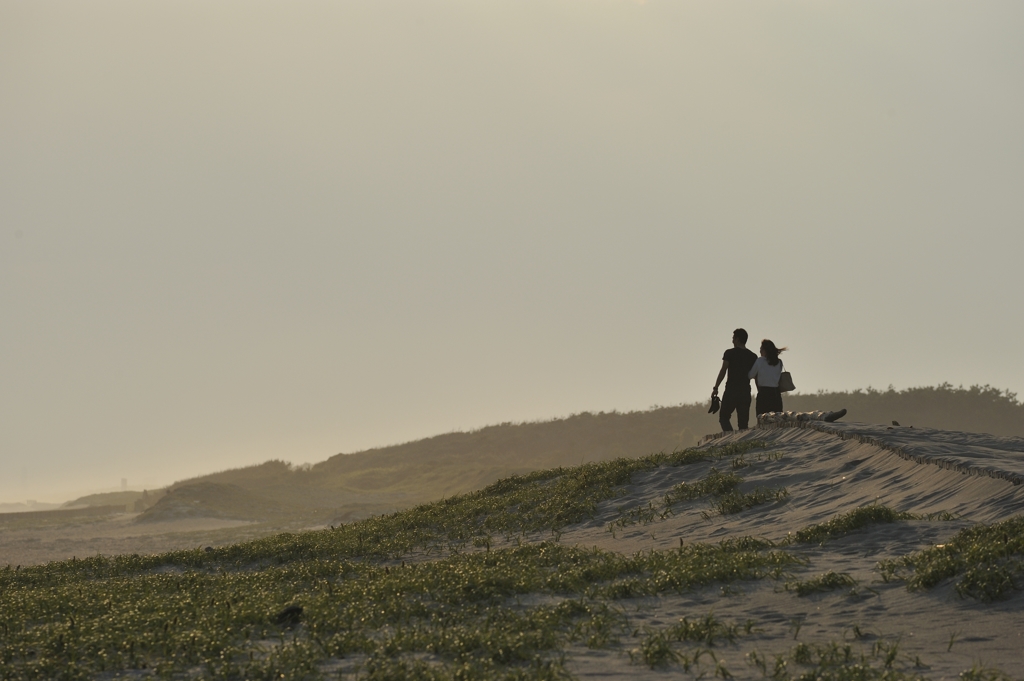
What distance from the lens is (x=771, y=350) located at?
20.6m

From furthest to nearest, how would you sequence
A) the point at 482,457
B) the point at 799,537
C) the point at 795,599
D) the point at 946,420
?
the point at 482,457 → the point at 946,420 → the point at 799,537 → the point at 795,599

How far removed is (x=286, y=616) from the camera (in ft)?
30.1

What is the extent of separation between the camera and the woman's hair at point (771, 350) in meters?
20.6

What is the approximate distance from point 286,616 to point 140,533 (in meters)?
35.2

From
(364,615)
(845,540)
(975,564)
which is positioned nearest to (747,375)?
(845,540)

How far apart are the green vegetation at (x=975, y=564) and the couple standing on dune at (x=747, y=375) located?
10.3 m

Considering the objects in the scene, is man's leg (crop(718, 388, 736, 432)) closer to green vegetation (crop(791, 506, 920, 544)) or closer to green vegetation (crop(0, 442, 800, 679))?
green vegetation (crop(0, 442, 800, 679))

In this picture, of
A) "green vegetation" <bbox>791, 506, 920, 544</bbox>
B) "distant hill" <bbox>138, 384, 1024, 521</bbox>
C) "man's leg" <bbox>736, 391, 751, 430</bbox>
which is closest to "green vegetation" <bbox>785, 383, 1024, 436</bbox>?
"distant hill" <bbox>138, 384, 1024, 521</bbox>

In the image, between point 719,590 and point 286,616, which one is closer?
point 286,616

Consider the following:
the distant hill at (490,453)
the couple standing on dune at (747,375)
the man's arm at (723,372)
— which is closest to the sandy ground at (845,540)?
the couple standing on dune at (747,375)

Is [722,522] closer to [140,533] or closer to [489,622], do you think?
[489,622]

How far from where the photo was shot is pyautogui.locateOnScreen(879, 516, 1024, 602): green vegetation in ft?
28.6

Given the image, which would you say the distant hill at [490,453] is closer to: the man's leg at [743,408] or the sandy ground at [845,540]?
the man's leg at [743,408]

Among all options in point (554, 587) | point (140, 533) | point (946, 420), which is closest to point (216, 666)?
point (554, 587)
